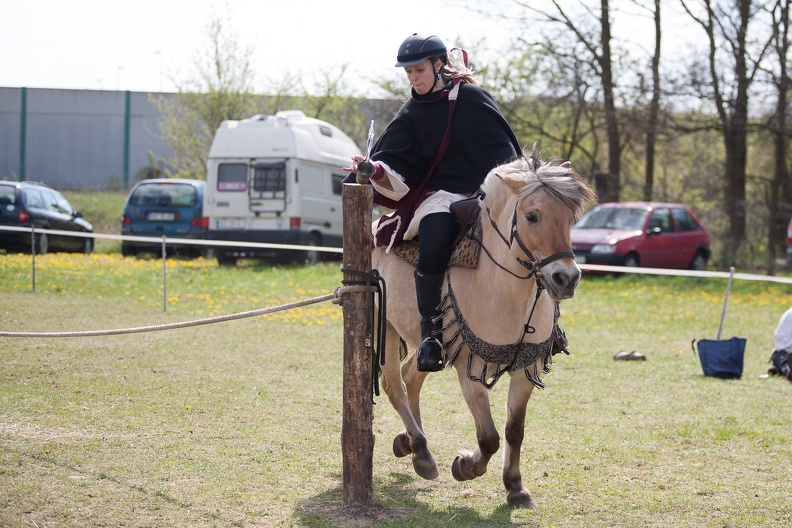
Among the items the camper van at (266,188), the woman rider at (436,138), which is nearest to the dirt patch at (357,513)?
the woman rider at (436,138)

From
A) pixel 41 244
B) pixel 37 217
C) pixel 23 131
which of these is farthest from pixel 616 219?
pixel 23 131

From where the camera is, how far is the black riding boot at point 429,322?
487 centimetres

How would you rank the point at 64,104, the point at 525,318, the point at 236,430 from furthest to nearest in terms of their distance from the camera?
the point at 64,104
the point at 236,430
the point at 525,318

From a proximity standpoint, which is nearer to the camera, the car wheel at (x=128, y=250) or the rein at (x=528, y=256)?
the rein at (x=528, y=256)

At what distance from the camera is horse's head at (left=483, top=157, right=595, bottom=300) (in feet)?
13.4

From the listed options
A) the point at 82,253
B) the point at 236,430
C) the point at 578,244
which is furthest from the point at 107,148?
the point at 236,430

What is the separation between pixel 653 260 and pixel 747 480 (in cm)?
1373

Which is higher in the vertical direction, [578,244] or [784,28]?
[784,28]

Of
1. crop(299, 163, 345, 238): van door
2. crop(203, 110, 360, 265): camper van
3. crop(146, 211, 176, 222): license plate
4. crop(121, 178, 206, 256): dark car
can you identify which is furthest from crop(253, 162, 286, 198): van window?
crop(146, 211, 176, 222): license plate

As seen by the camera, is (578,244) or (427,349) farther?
(578,244)

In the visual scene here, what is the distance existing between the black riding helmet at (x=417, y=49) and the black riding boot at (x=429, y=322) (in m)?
1.27

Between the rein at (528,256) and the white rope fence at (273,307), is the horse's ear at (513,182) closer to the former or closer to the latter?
the rein at (528,256)

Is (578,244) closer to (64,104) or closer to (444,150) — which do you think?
(444,150)

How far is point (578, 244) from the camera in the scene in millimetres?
18016
